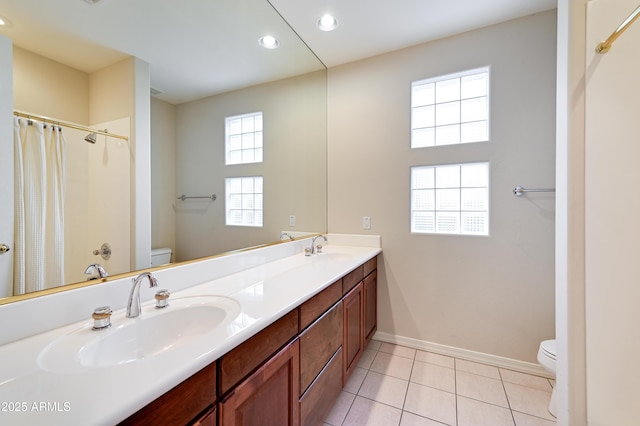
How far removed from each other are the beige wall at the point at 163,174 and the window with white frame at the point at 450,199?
1.82 meters

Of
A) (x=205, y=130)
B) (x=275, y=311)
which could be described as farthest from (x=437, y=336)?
(x=205, y=130)

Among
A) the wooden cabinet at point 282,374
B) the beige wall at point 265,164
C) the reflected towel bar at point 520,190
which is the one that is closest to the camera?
the wooden cabinet at point 282,374

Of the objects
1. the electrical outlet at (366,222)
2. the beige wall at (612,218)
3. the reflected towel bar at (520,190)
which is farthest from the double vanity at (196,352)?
the reflected towel bar at (520,190)

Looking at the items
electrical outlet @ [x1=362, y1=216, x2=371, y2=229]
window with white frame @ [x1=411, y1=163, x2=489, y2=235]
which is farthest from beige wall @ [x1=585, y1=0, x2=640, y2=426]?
electrical outlet @ [x1=362, y1=216, x2=371, y2=229]

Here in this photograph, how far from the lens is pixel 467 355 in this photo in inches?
82.1

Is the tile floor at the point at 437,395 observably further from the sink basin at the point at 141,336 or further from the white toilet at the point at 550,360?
the sink basin at the point at 141,336

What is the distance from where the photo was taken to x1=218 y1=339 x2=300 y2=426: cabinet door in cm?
79

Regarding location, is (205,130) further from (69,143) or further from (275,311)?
(275,311)

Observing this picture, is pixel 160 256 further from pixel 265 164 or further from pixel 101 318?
pixel 265 164

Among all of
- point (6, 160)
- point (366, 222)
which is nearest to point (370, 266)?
point (366, 222)

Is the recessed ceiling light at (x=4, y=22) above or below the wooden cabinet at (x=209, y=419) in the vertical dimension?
above

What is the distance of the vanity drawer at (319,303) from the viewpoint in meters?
1.17

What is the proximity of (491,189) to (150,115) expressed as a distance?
2.25 m

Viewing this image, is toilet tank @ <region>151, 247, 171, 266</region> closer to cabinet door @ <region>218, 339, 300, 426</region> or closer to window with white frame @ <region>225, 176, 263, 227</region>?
window with white frame @ <region>225, 176, 263, 227</region>
